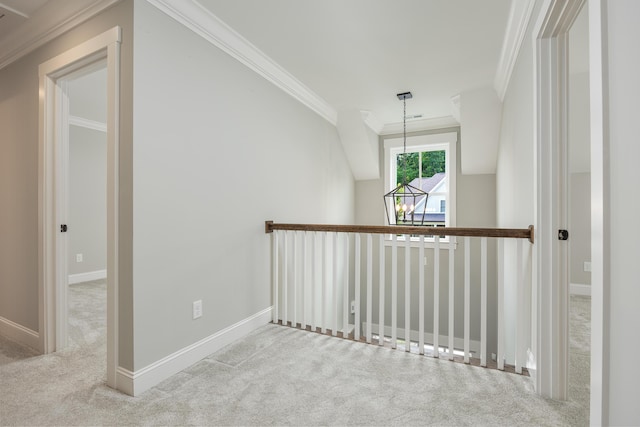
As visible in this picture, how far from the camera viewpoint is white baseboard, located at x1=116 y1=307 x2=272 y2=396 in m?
1.71

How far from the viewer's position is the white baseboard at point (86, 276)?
4457 mm

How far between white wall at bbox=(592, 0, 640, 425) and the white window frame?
388cm

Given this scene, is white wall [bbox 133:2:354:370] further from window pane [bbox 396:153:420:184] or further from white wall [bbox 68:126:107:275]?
white wall [bbox 68:126:107:275]

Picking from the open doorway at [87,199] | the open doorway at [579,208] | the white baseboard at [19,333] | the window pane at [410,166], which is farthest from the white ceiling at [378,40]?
the white baseboard at [19,333]

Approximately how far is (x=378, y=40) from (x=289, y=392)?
2.56 metres

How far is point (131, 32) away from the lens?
1701mm

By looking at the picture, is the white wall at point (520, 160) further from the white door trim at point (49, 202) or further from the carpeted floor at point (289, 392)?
the white door trim at point (49, 202)

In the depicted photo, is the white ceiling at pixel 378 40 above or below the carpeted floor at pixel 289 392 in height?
above

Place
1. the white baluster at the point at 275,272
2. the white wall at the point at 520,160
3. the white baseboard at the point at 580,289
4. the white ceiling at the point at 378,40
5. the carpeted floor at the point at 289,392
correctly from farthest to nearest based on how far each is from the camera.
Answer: the white baseboard at the point at 580,289, the white baluster at the point at 275,272, the white ceiling at the point at 378,40, the white wall at the point at 520,160, the carpeted floor at the point at 289,392

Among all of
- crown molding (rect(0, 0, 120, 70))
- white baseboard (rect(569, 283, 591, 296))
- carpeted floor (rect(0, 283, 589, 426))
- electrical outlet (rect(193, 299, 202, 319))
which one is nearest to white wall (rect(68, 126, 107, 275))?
crown molding (rect(0, 0, 120, 70))

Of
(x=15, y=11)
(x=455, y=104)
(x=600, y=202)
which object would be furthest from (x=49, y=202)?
(x=455, y=104)

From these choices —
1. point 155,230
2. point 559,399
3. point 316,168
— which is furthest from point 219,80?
point 559,399

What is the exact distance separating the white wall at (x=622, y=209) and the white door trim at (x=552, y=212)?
856 millimetres

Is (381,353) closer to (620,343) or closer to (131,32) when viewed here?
(620,343)
